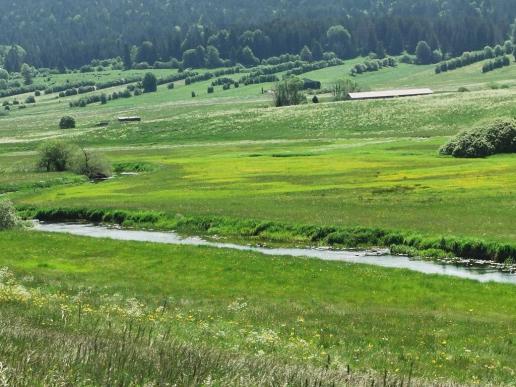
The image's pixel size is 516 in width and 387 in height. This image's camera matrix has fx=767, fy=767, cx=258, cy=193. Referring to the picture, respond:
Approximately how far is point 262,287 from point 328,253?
1388cm

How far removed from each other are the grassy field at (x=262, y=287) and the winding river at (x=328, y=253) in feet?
12.7

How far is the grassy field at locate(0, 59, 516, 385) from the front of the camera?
9797mm

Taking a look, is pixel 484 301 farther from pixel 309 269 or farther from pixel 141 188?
pixel 141 188

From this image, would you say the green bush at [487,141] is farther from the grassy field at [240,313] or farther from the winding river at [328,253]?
the grassy field at [240,313]

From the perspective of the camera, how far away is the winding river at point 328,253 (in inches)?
1735

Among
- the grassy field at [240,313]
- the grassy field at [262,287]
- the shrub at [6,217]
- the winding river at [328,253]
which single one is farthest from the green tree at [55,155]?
the grassy field at [240,313]

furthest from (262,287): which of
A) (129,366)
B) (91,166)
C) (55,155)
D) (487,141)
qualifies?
(55,155)

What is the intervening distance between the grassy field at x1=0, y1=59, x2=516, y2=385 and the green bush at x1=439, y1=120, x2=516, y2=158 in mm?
2698

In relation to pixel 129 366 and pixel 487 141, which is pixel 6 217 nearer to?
pixel 129 366

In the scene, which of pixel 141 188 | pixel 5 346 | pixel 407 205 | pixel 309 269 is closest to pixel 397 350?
pixel 5 346

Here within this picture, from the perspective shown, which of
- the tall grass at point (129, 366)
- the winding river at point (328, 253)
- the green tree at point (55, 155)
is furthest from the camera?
the green tree at point (55, 155)

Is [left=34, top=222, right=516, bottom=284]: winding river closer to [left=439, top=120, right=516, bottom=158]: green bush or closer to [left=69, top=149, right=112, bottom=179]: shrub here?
[left=69, top=149, right=112, bottom=179]: shrub

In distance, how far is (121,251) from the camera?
51531 mm

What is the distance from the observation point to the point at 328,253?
5216cm
